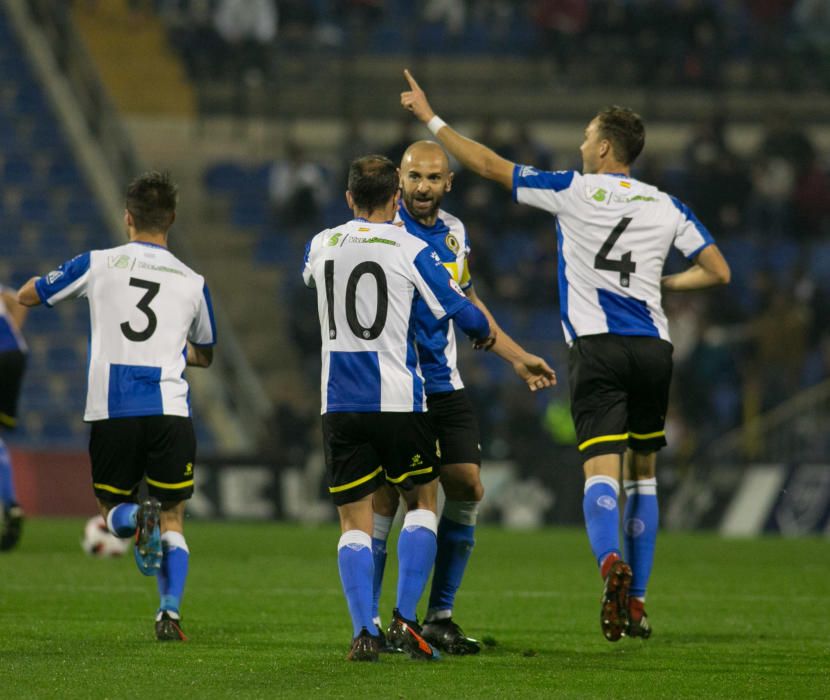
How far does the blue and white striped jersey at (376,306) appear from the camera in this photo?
6312mm

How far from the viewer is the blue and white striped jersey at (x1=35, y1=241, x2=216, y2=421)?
699cm

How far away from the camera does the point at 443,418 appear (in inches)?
274

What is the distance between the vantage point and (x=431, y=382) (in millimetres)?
6922

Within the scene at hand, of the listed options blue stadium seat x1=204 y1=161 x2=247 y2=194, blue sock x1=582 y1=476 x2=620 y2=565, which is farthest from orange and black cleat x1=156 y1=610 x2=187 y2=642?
blue stadium seat x1=204 y1=161 x2=247 y2=194

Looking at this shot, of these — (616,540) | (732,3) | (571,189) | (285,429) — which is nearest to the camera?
(616,540)

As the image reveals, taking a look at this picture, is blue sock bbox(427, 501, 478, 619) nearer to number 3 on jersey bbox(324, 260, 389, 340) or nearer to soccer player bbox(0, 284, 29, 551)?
number 3 on jersey bbox(324, 260, 389, 340)

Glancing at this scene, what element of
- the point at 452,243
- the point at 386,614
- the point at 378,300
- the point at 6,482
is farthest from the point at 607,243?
the point at 6,482

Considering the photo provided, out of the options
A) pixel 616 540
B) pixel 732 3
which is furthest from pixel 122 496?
pixel 732 3

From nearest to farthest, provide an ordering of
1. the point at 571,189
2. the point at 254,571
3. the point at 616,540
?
the point at 616,540, the point at 571,189, the point at 254,571

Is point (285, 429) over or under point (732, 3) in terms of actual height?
under

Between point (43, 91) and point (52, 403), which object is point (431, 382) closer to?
point (52, 403)

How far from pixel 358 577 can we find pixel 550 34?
57.6 feet

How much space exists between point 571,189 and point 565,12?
16.2 meters

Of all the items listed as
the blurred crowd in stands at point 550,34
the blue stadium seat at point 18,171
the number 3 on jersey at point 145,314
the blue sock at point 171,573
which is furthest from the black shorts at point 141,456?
the blurred crowd in stands at point 550,34
